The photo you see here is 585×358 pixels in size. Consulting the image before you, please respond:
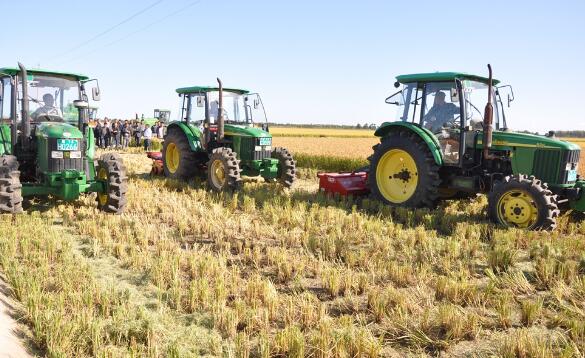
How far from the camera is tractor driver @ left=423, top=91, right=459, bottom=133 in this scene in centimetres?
761

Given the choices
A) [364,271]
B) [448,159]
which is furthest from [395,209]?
[364,271]

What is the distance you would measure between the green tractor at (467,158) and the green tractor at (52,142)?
4432mm

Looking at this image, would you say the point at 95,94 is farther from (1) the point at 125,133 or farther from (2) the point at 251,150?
(1) the point at 125,133

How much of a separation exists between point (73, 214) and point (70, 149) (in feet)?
3.12

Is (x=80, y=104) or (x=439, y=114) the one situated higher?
(x=439, y=114)

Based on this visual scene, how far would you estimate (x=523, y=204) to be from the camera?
6387mm

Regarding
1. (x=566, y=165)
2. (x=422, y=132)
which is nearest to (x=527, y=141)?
(x=566, y=165)

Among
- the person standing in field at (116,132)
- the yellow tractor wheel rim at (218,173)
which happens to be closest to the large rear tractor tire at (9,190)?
the yellow tractor wheel rim at (218,173)

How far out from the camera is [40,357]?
2994 mm

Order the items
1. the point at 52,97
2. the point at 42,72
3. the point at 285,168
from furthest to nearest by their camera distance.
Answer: the point at 285,168 → the point at 52,97 → the point at 42,72

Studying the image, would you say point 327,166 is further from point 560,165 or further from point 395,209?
point 560,165

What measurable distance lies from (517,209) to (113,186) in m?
5.65

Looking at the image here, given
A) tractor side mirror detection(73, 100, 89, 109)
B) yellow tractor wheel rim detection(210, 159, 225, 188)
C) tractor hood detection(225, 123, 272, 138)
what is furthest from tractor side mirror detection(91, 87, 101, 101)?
tractor hood detection(225, 123, 272, 138)

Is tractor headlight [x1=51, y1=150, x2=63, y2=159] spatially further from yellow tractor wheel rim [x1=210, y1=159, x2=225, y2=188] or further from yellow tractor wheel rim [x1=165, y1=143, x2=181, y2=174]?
yellow tractor wheel rim [x1=165, y1=143, x2=181, y2=174]
